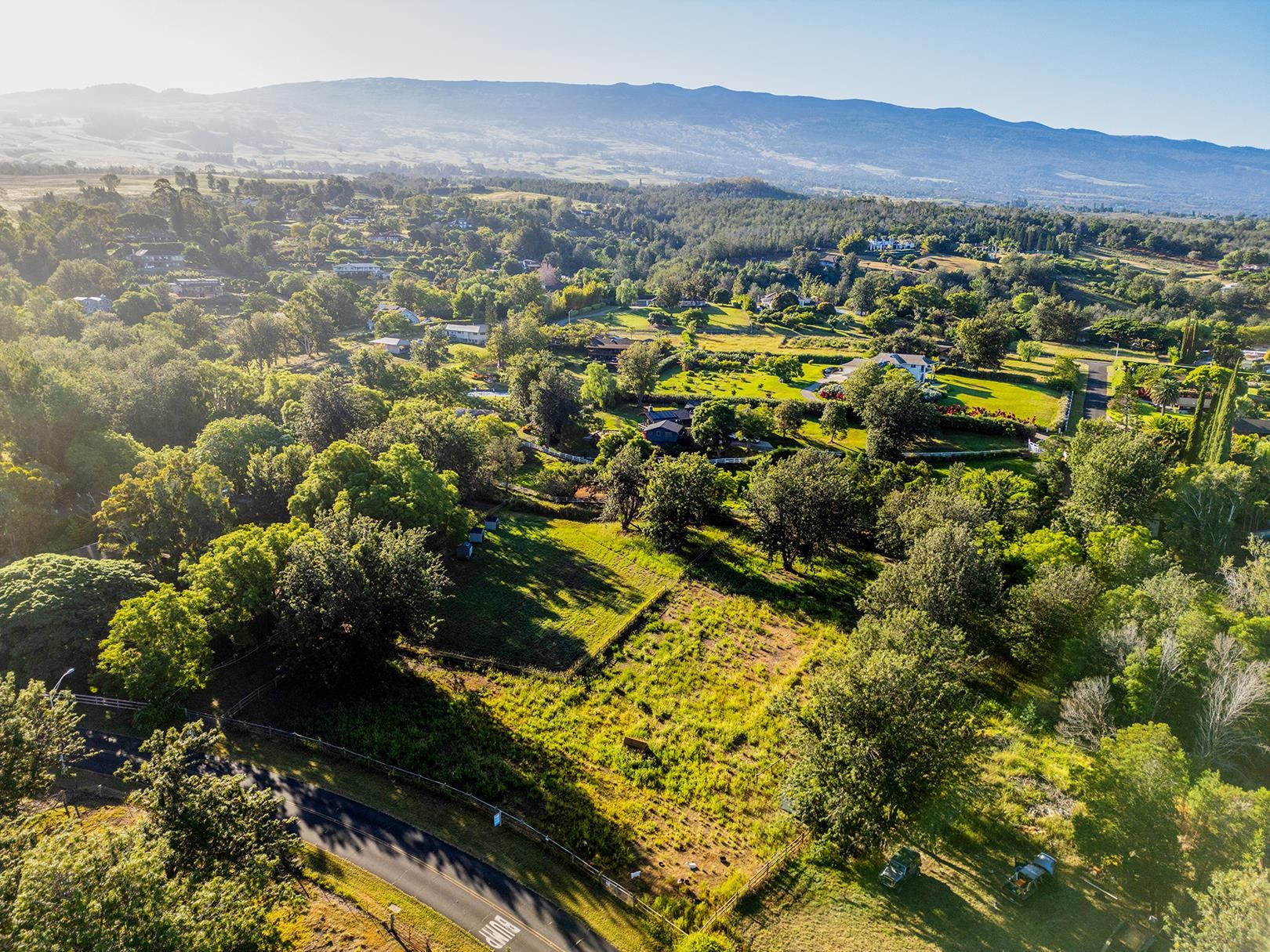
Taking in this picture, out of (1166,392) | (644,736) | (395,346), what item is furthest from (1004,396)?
(395,346)

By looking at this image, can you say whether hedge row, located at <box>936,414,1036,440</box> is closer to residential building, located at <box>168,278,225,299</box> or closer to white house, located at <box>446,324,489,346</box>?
white house, located at <box>446,324,489,346</box>

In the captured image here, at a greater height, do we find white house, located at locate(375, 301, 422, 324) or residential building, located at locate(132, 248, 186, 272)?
residential building, located at locate(132, 248, 186, 272)

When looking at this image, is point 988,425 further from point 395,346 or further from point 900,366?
point 395,346

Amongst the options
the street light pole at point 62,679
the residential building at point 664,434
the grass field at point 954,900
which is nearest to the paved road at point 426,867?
the street light pole at point 62,679

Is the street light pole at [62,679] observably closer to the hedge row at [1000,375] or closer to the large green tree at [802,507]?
the large green tree at [802,507]

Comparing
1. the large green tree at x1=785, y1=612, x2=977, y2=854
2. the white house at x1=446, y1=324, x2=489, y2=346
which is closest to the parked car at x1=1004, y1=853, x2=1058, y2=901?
the large green tree at x1=785, y1=612, x2=977, y2=854

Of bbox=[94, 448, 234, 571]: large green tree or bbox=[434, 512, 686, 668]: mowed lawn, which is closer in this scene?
bbox=[434, 512, 686, 668]: mowed lawn

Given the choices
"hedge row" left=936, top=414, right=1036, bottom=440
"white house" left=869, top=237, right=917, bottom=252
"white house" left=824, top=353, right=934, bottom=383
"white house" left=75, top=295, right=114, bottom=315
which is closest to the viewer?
"hedge row" left=936, top=414, right=1036, bottom=440
